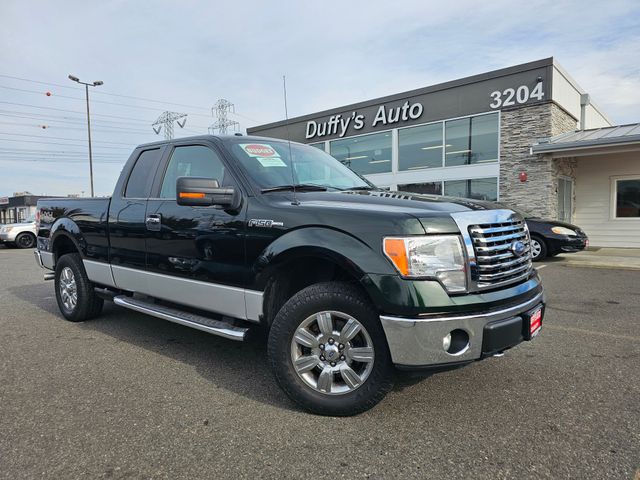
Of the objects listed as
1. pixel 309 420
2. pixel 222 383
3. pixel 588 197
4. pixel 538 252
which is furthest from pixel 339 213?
pixel 588 197

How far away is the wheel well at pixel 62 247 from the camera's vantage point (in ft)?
17.8

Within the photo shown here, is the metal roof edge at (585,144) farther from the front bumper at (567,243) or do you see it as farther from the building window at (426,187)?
the building window at (426,187)

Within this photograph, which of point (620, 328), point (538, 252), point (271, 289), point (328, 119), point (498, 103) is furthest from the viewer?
point (328, 119)

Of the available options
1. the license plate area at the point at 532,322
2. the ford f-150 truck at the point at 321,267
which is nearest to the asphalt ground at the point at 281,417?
the ford f-150 truck at the point at 321,267

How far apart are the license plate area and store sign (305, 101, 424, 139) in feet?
44.3

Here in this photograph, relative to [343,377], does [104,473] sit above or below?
below

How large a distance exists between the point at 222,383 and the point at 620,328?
13.6 feet

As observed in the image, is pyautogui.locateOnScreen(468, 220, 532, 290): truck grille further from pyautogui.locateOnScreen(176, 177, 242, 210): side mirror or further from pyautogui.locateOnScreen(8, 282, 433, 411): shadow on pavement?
pyautogui.locateOnScreen(176, 177, 242, 210): side mirror

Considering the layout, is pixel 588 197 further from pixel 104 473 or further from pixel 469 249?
pixel 104 473

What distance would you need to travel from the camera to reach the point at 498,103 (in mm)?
13625

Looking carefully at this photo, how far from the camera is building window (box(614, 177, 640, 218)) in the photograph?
13.6 m

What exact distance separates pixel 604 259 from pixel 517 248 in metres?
9.39

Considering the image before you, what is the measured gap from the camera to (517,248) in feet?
9.52

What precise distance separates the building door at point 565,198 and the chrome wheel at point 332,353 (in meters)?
13.3
